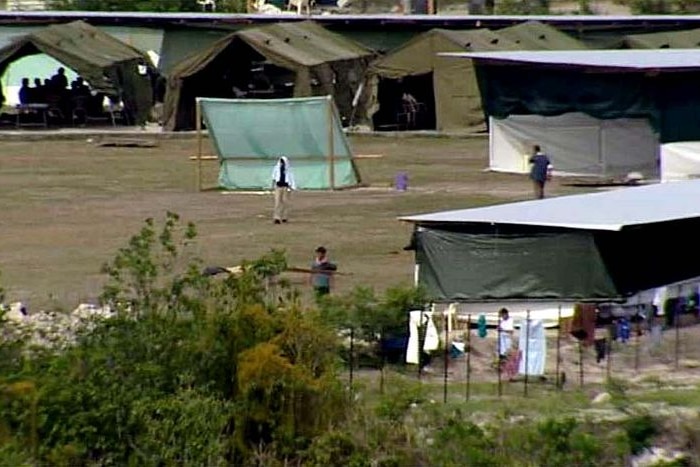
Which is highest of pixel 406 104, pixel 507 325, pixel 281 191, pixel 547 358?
Result: pixel 406 104

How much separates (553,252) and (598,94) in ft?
57.9

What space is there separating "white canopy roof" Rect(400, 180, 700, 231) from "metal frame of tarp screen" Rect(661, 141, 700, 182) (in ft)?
37.2

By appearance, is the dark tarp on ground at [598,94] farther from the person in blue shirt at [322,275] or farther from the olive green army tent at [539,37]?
the person in blue shirt at [322,275]

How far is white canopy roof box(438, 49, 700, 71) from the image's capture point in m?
39.1

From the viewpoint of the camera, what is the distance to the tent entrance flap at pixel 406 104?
52375 millimetres

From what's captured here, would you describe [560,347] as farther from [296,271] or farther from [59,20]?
[59,20]

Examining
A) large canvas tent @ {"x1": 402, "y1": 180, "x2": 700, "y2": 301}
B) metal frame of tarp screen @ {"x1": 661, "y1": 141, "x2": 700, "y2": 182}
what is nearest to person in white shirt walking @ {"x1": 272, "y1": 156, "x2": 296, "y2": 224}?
large canvas tent @ {"x1": 402, "y1": 180, "x2": 700, "y2": 301}

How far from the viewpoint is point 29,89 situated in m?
55.2

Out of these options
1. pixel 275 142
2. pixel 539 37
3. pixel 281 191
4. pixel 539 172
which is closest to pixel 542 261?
pixel 281 191

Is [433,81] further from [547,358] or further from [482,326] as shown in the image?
[547,358]

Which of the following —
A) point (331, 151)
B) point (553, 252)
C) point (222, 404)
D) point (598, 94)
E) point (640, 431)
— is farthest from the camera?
point (598, 94)

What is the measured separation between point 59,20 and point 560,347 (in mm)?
37928

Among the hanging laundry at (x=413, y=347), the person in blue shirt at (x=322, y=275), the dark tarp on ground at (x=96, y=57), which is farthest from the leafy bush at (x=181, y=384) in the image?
the dark tarp on ground at (x=96, y=57)

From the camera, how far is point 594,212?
77.9 feet
